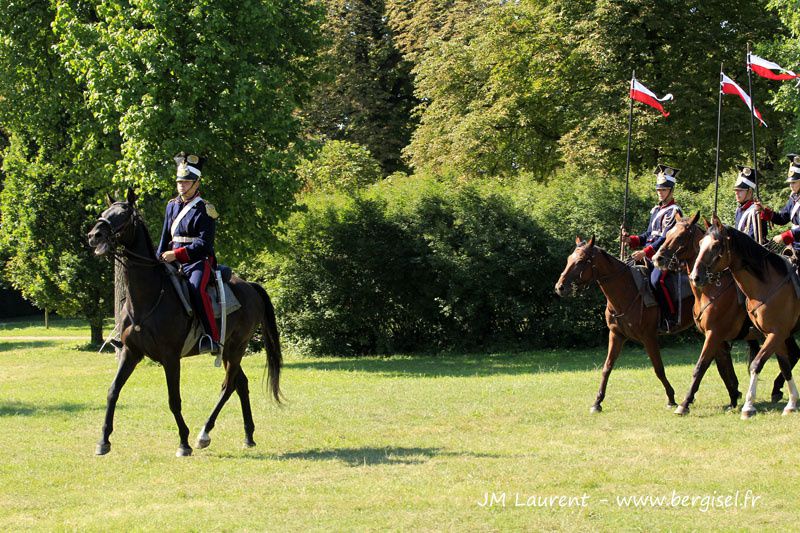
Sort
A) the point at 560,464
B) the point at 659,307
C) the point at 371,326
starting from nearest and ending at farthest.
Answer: the point at 560,464, the point at 659,307, the point at 371,326

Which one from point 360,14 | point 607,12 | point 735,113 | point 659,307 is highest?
point 360,14

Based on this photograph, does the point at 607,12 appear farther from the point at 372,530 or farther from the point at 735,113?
Answer: the point at 372,530

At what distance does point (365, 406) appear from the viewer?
16.7 meters

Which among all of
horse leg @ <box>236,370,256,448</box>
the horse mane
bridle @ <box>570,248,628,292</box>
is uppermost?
the horse mane

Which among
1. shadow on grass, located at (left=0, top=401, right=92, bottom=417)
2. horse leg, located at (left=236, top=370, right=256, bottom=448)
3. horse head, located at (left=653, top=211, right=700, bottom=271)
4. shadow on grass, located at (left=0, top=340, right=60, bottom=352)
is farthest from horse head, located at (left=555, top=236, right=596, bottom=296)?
shadow on grass, located at (left=0, top=340, right=60, bottom=352)

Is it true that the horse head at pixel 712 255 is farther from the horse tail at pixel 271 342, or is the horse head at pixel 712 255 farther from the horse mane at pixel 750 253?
the horse tail at pixel 271 342

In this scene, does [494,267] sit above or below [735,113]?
below

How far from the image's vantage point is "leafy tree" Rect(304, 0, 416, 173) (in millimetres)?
47250

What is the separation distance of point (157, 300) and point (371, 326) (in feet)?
57.3

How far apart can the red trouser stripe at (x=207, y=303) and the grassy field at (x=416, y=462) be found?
1539 mm

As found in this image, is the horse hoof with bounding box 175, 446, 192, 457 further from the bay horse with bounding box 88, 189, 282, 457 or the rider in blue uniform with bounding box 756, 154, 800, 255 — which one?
the rider in blue uniform with bounding box 756, 154, 800, 255

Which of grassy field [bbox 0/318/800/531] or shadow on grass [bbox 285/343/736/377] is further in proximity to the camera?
shadow on grass [bbox 285/343/736/377]

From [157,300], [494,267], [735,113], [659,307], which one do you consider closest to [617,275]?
[659,307]

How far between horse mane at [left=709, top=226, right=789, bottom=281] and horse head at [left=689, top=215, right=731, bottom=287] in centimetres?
15
